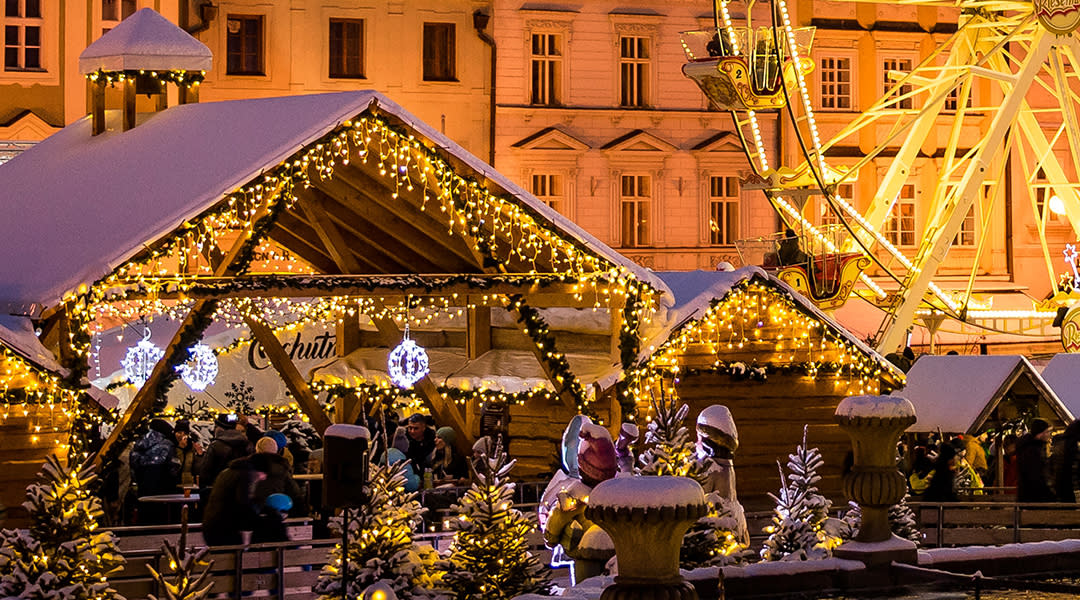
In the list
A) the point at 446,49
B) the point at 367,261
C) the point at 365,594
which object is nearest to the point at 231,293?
the point at 367,261

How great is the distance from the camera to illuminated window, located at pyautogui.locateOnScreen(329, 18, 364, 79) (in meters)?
37.4

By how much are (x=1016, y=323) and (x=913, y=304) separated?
10957 mm

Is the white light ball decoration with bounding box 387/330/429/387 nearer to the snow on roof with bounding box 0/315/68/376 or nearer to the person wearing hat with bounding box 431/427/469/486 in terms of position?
the person wearing hat with bounding box 431/427/469/486

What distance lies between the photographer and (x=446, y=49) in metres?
38.1

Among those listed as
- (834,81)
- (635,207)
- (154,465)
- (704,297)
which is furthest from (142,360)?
(834,81)

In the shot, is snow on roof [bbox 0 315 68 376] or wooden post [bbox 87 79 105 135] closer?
snow on roof [bbox 0 315 68 376]

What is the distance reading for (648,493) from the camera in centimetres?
847

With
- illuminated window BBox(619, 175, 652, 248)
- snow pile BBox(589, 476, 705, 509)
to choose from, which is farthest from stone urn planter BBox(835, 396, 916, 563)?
illuminated window BBox(619, 175, 652, 248)

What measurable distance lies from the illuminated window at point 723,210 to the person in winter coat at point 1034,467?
74.5ft

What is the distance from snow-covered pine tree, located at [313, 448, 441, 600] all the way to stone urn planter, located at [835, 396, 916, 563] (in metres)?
2.51

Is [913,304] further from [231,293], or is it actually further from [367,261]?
[231,293]

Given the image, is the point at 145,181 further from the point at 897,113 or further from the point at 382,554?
the point at 897,113

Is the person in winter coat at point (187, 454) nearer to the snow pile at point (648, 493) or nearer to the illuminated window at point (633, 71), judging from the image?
the snow pile at point (648, 493)

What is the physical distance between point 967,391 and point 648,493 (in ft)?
43.7
